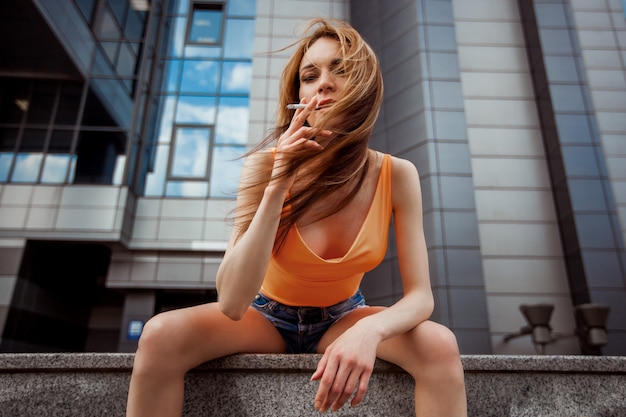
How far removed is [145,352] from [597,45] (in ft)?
41.4

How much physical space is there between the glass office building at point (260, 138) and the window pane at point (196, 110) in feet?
0.20

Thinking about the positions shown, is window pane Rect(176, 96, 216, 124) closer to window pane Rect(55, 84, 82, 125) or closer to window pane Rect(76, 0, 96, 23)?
window pane Rect(55, 84, 82, 125)

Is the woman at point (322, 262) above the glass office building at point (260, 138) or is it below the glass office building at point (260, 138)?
below

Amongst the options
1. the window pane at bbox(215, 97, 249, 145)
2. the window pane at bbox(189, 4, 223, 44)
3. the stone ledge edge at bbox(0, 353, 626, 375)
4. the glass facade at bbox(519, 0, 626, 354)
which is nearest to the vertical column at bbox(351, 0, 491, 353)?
the glass facade at bbox(519, 0, 626, 354)

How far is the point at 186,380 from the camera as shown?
1520 millimetres

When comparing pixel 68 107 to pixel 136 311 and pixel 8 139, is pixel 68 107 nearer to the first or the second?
pixel 8 139

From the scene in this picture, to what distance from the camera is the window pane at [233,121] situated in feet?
40.3

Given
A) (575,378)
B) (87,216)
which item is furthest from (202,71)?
(575,378)

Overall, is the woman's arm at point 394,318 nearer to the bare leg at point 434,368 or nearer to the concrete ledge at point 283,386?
the bare leg at point 434,368

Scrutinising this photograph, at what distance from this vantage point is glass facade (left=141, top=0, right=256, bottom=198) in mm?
12055

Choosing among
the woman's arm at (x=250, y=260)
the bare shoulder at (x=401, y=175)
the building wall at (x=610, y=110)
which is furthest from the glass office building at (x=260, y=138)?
the woman's arm at (x=250, y=260)

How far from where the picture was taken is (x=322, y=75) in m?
1.52

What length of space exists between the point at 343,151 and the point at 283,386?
932 mm

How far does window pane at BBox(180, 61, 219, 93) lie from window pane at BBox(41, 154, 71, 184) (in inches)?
157
